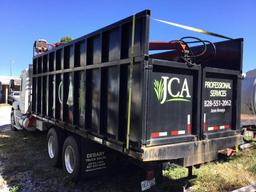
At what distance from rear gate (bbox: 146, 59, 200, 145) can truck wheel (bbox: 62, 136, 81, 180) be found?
7.05 feet

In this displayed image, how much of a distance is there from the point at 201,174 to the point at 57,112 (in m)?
3.46

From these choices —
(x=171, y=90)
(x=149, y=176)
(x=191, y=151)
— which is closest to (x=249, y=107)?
(x=191, y=151)

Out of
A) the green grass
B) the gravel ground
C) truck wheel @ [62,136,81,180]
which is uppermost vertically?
truck wheel @ [62,136,81,180]

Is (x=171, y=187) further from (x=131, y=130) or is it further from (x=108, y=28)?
(x=108, y=28)

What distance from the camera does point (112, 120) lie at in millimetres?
4520

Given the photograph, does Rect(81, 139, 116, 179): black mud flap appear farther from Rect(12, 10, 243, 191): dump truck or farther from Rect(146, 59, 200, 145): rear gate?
Rect(146, 59, 200, 145): rear gate

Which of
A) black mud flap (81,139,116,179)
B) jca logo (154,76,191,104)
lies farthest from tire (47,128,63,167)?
jca logo (154,76,191,104)

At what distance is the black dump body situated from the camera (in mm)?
3979

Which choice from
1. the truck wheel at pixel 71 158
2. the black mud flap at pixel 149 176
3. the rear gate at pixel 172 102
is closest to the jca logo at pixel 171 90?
the rear gate at pixel 172 102

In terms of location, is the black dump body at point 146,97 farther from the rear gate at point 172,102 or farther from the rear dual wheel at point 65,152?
the rear dual wheel at point 65,152

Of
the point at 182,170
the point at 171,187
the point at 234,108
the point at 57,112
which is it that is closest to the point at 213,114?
the point at 234,108

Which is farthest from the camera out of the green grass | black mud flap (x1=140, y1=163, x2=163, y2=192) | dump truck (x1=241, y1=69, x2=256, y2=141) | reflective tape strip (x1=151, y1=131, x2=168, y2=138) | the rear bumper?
dump truck (x1=241, y1=69, x2=256, y2=141)

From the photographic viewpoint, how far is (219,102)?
5.12 metres

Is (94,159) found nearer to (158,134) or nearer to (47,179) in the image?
(47,179)
